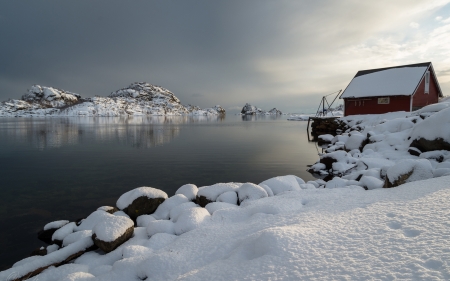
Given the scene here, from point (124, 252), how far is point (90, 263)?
1.01 m

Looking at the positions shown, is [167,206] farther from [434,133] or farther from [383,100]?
[383,100]

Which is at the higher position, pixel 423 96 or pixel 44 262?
pixel 423 96

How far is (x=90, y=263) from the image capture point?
5254 mm

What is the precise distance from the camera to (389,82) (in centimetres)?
3023

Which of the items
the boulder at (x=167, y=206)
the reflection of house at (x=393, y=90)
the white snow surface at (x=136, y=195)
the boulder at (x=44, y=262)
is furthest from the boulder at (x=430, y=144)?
the reflection of house at (x=393, y=90)

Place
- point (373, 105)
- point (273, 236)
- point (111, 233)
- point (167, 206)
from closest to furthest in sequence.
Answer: point (273, 236) → point (111, 233) → point (167, 206) → point (373, 105)

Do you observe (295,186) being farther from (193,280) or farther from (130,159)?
(130,159)

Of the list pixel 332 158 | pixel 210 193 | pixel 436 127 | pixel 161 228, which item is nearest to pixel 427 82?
pixel 436 127

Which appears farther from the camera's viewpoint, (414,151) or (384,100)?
(384,100)

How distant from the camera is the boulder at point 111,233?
5562 mm

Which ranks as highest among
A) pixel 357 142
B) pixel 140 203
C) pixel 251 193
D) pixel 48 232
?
pixel 357 142

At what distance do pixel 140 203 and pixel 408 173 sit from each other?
8.33 meters

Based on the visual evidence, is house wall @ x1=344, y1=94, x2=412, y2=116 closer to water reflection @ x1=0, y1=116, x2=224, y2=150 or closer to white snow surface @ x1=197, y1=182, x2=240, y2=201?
water reflection @ x1=0, y1=116, x2=224, y2=150

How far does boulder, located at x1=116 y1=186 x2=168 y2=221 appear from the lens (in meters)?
7.64
